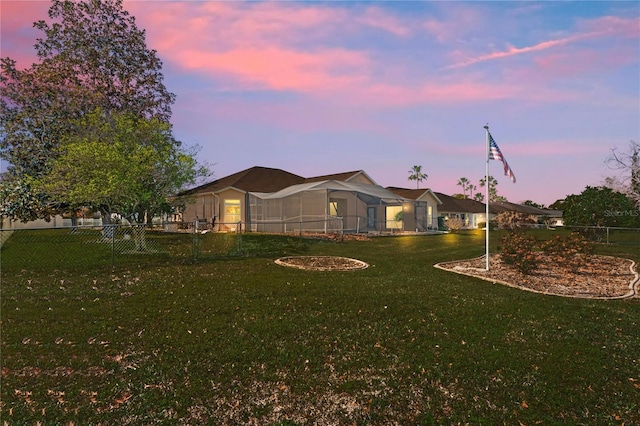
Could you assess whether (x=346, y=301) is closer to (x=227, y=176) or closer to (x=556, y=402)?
(x=556, y=402)

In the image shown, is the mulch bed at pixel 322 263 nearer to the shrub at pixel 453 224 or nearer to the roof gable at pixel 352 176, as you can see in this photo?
the roof gable at pixel 352 176

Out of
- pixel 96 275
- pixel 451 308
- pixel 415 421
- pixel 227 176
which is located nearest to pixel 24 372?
pixel 415 421

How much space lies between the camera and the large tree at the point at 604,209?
25.3 metres

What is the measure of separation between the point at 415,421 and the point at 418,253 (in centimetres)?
1489

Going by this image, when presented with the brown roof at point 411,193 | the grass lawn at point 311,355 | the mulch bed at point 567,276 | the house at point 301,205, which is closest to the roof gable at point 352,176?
the house at point 301,205

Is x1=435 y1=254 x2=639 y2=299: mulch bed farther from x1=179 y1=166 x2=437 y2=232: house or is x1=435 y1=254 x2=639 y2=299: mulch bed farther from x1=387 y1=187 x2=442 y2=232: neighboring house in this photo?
x1=387 y1=187 x2=442 y2=232: neighboring house

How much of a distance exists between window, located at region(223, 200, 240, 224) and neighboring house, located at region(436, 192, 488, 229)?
3123 centimetres

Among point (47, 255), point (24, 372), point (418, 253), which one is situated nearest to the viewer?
point (24, 372)

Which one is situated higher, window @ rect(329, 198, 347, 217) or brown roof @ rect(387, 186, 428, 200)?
brown roof @ rect(387, 186, 428, 200)

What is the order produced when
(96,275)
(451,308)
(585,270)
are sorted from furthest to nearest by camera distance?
(585,270) < (96,275) < (451,308)

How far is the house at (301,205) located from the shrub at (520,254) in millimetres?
13381

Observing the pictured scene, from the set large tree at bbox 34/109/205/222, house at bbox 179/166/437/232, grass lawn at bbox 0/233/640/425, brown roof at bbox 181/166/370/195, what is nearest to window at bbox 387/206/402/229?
house at bbox 179/166/437/232

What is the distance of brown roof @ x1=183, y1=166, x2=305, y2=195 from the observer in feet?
116

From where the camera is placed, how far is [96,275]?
1142cm
